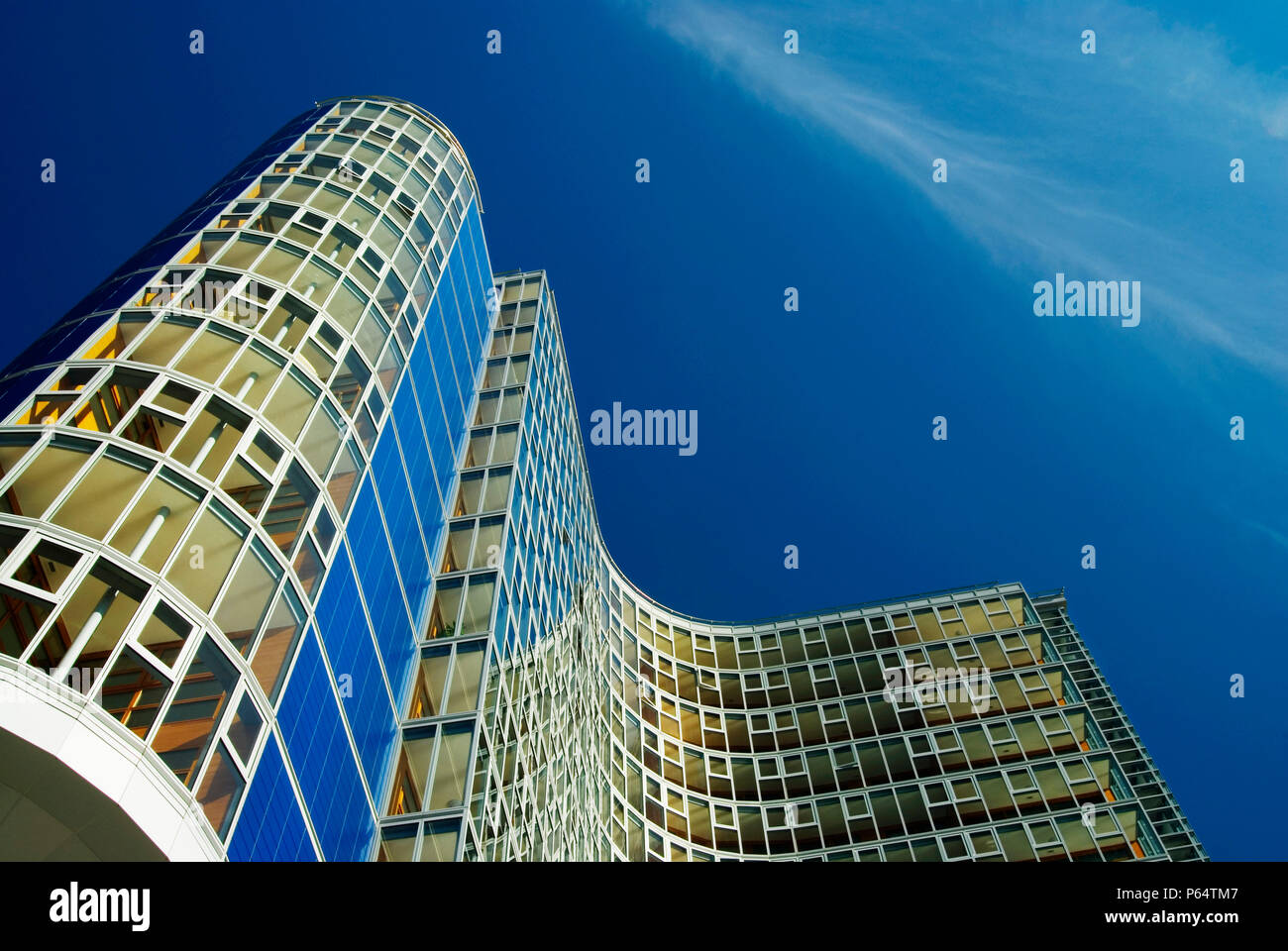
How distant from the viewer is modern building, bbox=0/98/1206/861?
609 inches

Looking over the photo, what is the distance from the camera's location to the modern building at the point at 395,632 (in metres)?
15.5

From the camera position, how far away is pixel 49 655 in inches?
581

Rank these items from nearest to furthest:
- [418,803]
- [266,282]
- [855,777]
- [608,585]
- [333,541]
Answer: [333,541], [418,803], [266,282], [855,777], [608,585]

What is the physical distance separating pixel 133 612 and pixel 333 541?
20.3 feet

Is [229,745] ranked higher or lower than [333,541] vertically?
lower

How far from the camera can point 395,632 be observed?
2472 cm

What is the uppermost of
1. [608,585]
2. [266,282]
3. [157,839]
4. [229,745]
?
[608,585]

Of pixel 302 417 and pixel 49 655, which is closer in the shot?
pixel 49 655

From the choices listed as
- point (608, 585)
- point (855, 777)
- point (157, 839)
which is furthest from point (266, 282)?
point (855, 777)
